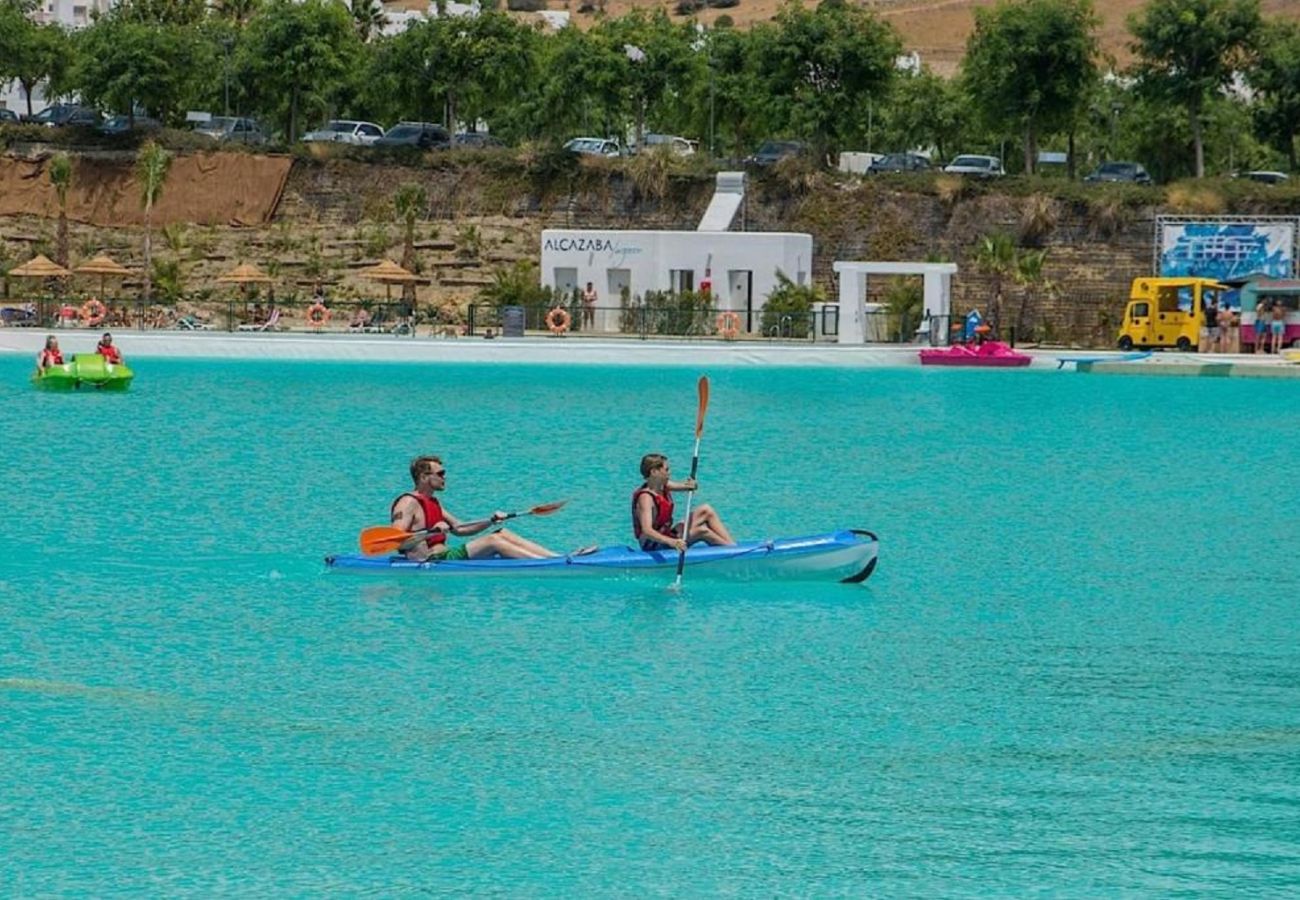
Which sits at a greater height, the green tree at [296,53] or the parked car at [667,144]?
the green tree at [296,53]

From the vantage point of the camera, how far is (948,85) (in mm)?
114250

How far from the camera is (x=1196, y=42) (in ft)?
254

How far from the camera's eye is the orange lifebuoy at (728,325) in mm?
65000

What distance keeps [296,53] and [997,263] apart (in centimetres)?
3356

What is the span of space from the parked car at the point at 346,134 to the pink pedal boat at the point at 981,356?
32.7 metres

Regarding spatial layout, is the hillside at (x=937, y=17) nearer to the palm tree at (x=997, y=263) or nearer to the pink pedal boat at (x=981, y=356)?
the palm tree at (x=997, y=263)

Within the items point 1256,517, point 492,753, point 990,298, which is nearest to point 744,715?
point 492,753

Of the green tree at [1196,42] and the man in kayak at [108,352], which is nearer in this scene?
the man in kayak at [108,352]

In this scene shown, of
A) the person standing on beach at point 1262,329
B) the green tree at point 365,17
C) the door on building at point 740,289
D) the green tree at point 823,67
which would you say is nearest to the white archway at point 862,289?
the door on building at point 740,289

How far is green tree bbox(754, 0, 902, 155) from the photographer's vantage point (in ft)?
267

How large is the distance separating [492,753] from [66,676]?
4640 mm

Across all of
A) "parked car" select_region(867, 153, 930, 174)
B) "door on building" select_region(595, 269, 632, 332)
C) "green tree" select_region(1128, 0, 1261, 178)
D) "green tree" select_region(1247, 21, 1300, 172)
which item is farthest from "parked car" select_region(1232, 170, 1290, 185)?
"door on building" select_region(595, 269, 632, 332)

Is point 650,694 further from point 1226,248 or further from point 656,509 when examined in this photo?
point 1226,248

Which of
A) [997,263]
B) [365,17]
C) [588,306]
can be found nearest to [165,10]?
[365,17]
